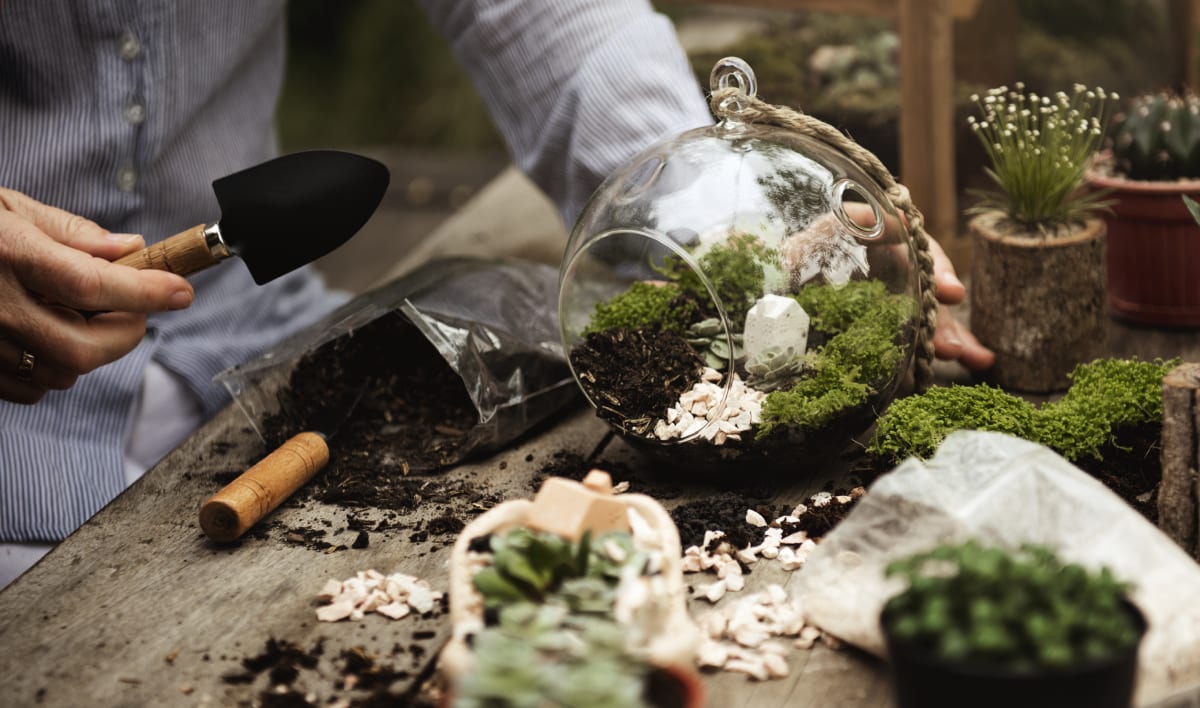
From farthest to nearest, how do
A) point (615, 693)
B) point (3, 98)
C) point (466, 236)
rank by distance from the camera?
1. point (466, 236)
2. point (3, 98)
3. point (615, 693)

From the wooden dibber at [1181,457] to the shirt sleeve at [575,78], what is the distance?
1021 mm

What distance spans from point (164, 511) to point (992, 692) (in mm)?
1124

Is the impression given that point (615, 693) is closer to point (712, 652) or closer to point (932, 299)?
point (712, 652)

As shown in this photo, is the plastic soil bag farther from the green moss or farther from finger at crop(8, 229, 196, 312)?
finger at crop(8, 229, 196, 312)

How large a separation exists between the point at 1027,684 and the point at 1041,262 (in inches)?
38.5

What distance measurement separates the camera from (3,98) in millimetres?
1813

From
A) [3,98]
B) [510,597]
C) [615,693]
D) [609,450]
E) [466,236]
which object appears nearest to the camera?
[615,693]

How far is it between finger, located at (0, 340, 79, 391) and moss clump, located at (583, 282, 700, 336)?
73 cm

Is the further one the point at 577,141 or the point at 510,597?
the point at 577,141

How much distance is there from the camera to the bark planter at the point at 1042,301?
1611 millimetres

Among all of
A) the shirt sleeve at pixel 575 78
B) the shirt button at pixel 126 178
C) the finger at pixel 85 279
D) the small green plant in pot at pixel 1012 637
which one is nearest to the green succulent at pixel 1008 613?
the small green plant in pot at pixel 1012 637

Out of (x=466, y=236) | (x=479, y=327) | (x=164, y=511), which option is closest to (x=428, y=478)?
(x=479, y=327)

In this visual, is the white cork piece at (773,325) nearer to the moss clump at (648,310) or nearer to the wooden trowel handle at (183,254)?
the moss clump at (648,310)

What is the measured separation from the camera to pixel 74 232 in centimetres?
147
